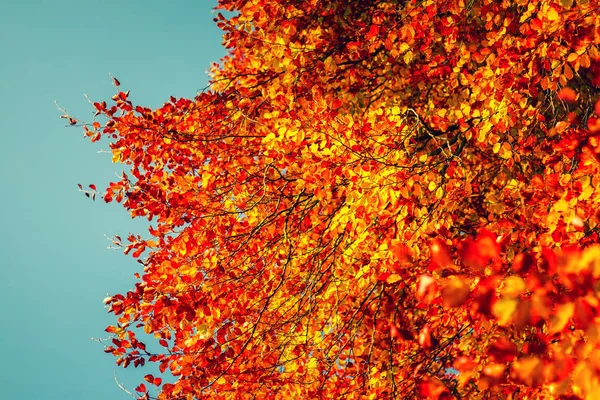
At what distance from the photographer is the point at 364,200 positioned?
5.45 metres

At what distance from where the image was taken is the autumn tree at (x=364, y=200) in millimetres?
5262

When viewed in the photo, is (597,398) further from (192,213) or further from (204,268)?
(192,213)

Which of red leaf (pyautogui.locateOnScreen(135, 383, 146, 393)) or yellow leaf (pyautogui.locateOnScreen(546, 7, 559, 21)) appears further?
red leaf (pyautogui.locateOnScreen(135, 383, 146, 393))

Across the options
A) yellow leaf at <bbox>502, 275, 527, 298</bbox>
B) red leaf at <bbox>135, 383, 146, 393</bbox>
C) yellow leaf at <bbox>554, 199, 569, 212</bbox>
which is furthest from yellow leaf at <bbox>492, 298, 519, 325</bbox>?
red leaf at <bbox>135, 383, 146, 393</bbox>

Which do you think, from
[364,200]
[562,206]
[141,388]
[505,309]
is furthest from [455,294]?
[141,388]

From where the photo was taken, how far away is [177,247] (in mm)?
7957

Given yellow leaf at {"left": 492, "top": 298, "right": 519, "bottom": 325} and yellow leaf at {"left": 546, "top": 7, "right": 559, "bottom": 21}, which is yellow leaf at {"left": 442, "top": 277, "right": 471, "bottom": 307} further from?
yellow leaf at {"left": 546, "top": 7, "right": 559, "bottom": 21}

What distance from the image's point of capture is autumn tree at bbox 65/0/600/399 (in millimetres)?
5262

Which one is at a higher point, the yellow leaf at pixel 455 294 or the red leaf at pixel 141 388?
the red leaf at pixel 141 388

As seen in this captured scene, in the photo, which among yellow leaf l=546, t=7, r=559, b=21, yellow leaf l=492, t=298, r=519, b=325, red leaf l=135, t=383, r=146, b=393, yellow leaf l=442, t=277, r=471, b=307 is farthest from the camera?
red leaf l=135, t=383, r=146, b=393

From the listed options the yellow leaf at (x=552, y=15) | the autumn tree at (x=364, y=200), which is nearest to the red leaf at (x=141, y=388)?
the autumn tree at (x=364, y=200)

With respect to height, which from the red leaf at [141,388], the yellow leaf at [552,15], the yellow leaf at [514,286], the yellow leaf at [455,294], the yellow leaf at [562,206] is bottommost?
the yellow leaf at [514,286]

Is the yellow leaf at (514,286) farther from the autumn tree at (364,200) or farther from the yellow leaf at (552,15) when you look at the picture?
the yellow leaf at (552,15)

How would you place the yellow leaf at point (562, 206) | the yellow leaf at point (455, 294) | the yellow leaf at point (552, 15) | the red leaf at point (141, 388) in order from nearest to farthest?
the yellow leaf at point (455, 294)
the yellow leaf at point (562, 206)
the yellow leaf at point (552, 15)
the red leaf at point (141, 388)
